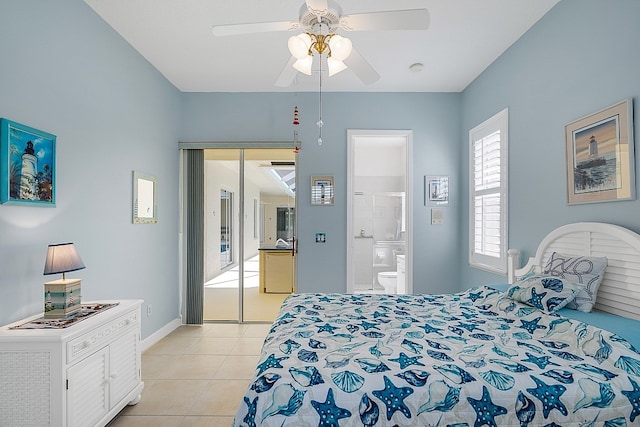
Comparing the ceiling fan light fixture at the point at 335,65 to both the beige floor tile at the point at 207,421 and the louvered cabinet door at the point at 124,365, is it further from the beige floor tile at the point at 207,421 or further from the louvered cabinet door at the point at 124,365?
the beige floor tile at the point at 207,421

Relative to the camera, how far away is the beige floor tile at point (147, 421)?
2.13 metres

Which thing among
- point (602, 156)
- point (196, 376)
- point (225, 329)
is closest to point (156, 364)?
point (196, 376)

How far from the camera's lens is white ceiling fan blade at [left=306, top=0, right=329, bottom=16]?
1.58 metres

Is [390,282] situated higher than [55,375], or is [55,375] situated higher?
[55,375]

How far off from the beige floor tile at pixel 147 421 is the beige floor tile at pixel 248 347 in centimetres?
108

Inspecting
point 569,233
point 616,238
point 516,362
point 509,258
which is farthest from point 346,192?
point 516,362

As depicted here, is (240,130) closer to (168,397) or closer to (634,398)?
(168,397)

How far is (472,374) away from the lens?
50.6 inches

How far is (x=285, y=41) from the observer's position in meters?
2.94

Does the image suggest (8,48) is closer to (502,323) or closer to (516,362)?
(516,362)

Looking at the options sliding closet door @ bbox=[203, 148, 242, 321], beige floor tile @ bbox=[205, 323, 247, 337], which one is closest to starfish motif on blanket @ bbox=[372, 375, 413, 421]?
beige floor tile @ bbox=[205, 323, 247, 337]

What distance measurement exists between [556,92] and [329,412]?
Result: 2622 millimetres

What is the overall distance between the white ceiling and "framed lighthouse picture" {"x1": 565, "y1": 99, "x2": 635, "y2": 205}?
1030 millimetres

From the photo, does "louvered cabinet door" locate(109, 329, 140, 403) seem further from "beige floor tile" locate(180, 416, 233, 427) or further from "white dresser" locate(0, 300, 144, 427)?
"beige floor tile" locate(180, 416, 233, 427)
